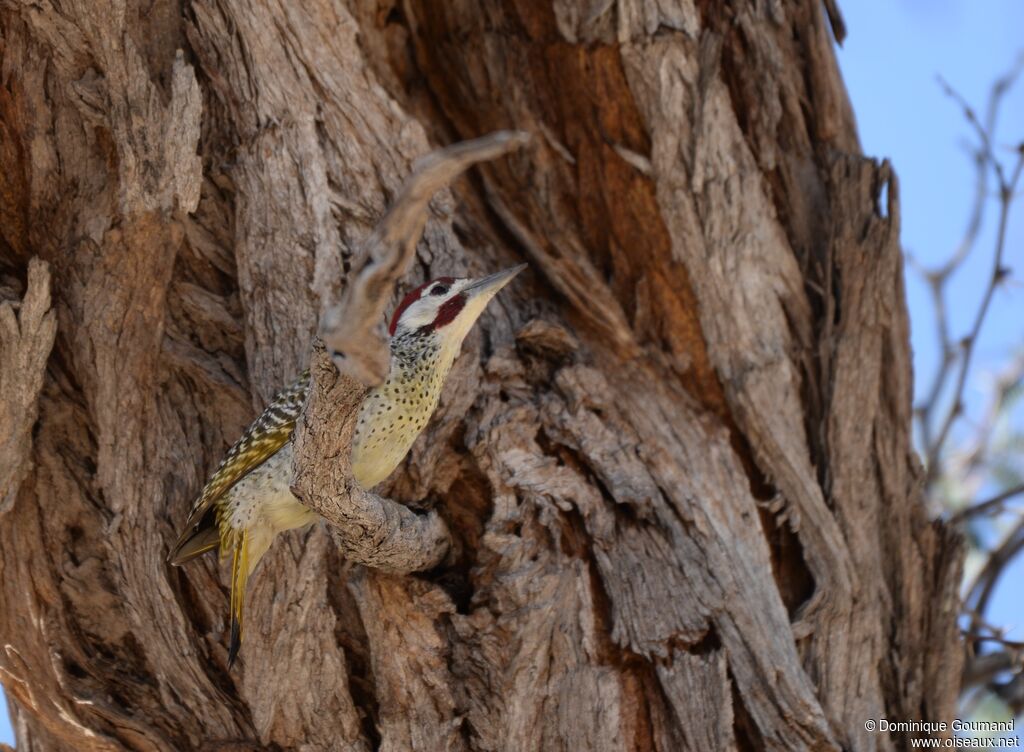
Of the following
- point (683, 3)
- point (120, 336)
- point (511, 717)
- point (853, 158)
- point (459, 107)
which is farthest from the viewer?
point (459, 107)

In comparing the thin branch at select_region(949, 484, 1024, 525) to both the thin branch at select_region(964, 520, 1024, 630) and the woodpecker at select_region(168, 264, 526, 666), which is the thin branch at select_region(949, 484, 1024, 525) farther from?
the woodpecker at select_region(168, 264, 526, 666)

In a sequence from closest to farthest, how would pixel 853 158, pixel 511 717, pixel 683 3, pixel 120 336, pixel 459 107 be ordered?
1. pixel 511 717
2. pixel 120 336
3. pixel 683 3
4. pixel 853 158
5. pixel 459 107

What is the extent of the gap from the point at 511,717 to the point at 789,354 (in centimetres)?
164

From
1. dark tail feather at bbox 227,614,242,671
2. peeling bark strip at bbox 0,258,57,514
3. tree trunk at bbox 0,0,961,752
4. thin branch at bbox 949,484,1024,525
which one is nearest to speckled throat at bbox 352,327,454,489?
tree trunk at bbox 0,0,961,752

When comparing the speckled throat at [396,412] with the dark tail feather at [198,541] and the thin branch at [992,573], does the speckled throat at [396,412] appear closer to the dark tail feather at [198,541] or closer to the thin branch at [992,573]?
the dark tail feather at [198,541]

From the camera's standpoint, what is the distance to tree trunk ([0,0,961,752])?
3477mm

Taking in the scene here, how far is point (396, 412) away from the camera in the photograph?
348cm

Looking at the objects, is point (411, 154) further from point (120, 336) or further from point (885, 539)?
point (885, 539)

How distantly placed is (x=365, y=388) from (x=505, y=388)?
1.33 metres

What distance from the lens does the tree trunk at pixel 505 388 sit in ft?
11.4

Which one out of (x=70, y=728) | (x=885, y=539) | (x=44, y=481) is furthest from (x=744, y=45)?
(x=70, y=728)

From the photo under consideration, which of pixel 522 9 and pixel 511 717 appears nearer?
pixel 511 717

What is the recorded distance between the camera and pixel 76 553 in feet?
12.1

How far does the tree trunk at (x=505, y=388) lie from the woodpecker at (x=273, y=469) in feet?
0.47
